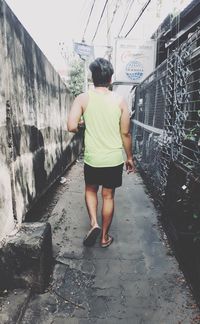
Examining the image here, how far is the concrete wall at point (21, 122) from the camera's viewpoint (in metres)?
2.36

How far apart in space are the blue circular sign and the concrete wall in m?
6.64

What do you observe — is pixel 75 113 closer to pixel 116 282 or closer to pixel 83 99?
pixel 83 99

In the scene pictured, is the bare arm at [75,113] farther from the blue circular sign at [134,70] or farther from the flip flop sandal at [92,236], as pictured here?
the blue circular sign at [134,70]

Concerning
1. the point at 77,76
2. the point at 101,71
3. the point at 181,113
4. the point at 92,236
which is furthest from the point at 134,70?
the point at 77,76

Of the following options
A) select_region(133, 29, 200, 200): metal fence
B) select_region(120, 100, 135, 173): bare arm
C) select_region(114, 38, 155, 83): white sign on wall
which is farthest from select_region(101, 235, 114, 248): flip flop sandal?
select_region(114, 38, 155, 83): white sign on wall

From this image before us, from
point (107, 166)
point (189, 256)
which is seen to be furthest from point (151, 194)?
point (189, 256)

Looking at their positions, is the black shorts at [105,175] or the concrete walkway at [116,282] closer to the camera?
the concrete walkway at [116,282]

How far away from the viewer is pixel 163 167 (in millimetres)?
4168

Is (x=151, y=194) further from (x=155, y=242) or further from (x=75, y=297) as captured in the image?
(x=75, y=297)

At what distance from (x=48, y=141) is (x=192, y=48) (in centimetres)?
263

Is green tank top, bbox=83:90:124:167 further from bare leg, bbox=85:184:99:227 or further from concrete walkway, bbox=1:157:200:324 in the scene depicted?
concrete walkway, bbox=1:157:200:324

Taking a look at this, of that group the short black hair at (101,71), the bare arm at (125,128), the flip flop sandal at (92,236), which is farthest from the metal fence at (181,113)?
the flip flop sandal at (92,236)

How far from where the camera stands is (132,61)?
34.9 feet

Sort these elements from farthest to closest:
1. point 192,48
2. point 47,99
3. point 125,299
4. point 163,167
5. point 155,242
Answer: point 47,99 < point 163,167 < point 155,242 < point 192,48 < point 125,299
